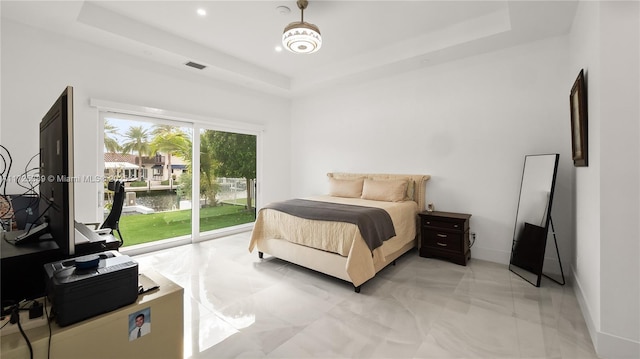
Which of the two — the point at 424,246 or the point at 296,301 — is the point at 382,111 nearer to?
the point at 424,246

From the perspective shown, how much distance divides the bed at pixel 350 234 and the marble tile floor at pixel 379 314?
203 mm

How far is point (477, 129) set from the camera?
143 inches

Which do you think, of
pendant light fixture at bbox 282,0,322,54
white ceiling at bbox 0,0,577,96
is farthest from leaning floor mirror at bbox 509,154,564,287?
pendant light fixture at bbox 282,0,322,54

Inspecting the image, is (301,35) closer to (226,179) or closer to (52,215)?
(52,215)

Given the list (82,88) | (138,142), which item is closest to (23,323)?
(82,88)

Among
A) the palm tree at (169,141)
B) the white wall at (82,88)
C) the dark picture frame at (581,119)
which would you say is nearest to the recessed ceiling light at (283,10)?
the white wall at (82,88)

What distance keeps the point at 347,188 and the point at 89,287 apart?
3.80 metres

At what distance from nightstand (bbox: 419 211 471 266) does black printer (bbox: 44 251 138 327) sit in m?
3.37

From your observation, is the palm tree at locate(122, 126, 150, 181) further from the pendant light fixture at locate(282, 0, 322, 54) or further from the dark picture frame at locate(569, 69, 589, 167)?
the dark picture frame at locate(569, 69, 589, 167)

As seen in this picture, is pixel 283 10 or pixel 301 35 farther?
pixel 283 10

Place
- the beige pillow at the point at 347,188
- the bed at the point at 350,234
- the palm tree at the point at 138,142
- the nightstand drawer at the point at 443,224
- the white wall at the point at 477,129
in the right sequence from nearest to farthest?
the bed at the point at 350,234 → the white wall at the point at 477,129 → the nightstand drawer at the point at 443,224 → the palm tree at the point at 138,142 → the beige pillow at the point at 347,188

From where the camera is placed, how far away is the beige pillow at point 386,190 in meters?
3.90

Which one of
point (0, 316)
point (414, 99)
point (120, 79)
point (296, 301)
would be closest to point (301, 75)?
point (414, 99)

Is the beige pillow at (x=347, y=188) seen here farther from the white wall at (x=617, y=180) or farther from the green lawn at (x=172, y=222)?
the white wall at (x=617, y=180)
